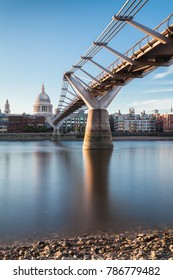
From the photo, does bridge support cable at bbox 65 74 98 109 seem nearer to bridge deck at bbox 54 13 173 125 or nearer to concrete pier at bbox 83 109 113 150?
concrete pier at bbox 83 109 113 150

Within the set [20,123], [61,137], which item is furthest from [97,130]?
[20,123]

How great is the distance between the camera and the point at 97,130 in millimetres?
46500

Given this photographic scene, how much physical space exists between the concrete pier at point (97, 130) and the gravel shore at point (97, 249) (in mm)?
38496

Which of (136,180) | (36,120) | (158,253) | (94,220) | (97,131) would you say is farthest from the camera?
(36,120)

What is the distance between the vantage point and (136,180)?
21.1 meters

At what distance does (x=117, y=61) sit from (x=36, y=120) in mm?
128691

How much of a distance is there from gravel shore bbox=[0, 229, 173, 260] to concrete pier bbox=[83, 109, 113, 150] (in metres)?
38.5

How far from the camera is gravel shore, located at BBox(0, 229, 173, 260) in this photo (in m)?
6.46

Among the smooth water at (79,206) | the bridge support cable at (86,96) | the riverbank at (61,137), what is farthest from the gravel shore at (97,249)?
the riverbank at (61,137)

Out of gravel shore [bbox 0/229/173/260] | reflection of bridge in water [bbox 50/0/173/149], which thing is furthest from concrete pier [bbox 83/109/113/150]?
gravel shore [bbox 0/229/173/260]

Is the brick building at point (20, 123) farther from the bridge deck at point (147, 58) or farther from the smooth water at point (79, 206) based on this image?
the smooth water at point (79, 206)

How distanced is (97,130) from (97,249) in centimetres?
3977
